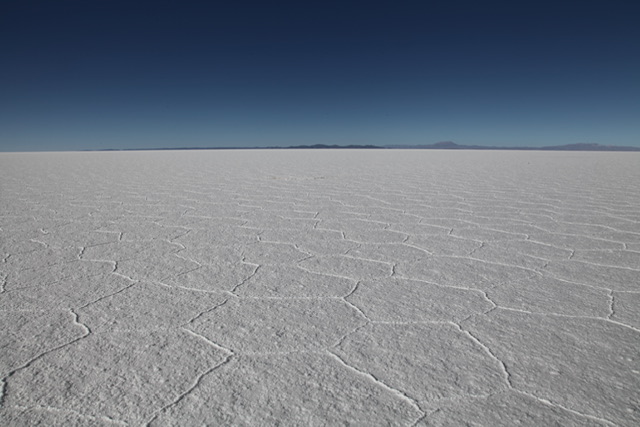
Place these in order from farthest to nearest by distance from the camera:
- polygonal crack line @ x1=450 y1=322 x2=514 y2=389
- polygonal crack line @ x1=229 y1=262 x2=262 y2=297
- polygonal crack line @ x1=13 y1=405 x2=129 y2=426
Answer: polygonal crack line @ x1=229 y1=262 x2=262 y2=297, polygonal crack line @ x1=450 y1=322 x2=514 y2=389, polygonal crack line @ x1=13 y1=405 x2=129 y2=426

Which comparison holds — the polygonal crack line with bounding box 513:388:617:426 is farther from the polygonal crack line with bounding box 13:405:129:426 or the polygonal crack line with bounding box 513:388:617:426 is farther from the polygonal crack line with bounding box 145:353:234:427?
the polygonal crack line with bounding box 13:405:129:426

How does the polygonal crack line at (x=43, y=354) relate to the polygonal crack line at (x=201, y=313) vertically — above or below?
above

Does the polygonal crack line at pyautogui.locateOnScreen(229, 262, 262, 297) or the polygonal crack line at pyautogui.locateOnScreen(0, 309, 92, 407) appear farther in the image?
the polygonal crack line at pyautogui.locateOnScreen(229, 262, 262, 297)

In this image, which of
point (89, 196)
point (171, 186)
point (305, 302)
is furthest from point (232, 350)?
point (171, 186)

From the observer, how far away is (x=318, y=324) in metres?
1.14

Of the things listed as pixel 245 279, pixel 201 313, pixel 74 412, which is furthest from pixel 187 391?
pixel 245 279

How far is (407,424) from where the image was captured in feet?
2.40

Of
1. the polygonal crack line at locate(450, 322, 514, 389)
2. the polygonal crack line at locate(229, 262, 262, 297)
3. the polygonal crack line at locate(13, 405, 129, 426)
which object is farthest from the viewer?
the polygonal crack line at locate(229, 262, 262, 297)

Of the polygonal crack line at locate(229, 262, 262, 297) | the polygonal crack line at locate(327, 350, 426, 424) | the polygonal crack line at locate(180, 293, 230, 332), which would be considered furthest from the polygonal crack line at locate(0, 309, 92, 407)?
the polygonal crack line at locate(327, 350, 426, 424)

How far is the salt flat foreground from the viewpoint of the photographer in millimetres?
785

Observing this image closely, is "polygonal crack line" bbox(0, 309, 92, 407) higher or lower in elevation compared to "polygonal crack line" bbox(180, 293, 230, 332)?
higher

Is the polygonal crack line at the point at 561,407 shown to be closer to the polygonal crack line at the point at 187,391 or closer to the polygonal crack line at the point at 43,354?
the polygonal crack line at the point at 187,391

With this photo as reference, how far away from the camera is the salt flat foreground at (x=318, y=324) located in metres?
0.78

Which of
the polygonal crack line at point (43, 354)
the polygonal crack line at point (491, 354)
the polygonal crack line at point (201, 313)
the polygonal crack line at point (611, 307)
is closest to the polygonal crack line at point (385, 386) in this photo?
the polygonal crack line at point (491, 354)
